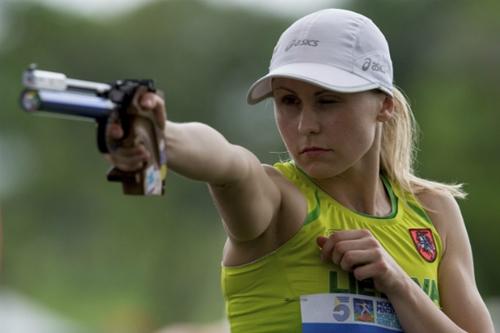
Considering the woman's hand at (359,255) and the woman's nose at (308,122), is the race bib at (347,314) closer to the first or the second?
the woman's hand at (359,255)

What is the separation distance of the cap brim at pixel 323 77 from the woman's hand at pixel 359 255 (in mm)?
493

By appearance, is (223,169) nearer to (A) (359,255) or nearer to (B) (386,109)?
(A) (359,255)

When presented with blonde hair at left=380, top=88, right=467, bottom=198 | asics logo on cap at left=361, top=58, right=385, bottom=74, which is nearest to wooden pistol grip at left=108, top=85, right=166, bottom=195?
asics logo on cap at left=361, top=58, right=385, bottom=74

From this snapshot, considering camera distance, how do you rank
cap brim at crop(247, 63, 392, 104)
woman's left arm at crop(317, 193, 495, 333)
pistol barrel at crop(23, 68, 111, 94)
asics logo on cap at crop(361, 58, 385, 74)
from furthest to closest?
asics logo on cap at crop(361, 58, 385, 74), woman's left arm at crop(317, 193, 495, 333), cap brim at crop(247, 63, 392, 104), pistol barrel at crop(23, 68, 111, 94)

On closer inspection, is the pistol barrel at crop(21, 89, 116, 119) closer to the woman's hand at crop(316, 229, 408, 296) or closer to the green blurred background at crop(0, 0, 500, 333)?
the woman's hand at crop(316, 229, 408, 296)

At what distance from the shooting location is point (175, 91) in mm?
33219

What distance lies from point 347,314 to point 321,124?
26.1 inches

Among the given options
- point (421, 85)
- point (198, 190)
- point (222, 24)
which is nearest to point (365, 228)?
point (198, 190)

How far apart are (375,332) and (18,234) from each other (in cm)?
2704

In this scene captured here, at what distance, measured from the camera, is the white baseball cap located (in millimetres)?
5305

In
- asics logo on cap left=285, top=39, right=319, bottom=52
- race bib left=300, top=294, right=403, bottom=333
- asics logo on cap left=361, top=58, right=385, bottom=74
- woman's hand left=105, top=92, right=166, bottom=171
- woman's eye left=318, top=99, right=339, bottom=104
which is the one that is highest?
asics logo on cap left=285, top=39, right=319, bottom=52

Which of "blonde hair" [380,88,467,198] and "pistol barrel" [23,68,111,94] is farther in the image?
"blonde hair" [380,88,467,198]

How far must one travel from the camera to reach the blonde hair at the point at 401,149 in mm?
5812

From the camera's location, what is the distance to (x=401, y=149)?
5.93m
